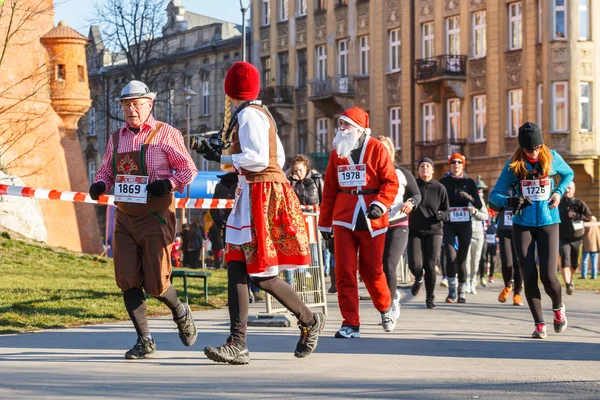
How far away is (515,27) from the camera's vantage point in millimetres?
51344

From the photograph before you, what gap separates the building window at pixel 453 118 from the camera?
54750mm

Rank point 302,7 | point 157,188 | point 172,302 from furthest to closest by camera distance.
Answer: point 302,7, point 172,302, point 157,188

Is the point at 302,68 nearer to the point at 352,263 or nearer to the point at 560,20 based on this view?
the point at 560,20

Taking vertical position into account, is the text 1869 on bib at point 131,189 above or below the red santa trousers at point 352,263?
above

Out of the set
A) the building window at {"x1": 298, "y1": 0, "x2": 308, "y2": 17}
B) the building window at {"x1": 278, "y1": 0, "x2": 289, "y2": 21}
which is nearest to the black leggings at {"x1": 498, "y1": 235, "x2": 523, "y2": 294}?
the building window at {"x1": 298, "y1": 0, "x2": 308, "y2": 17}

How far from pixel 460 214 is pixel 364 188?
20.7ft

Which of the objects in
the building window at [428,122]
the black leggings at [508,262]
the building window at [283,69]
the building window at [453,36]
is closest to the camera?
the black leggings at [508,262]

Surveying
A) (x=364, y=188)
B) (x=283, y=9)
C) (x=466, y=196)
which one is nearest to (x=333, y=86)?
(x=283, y=9)

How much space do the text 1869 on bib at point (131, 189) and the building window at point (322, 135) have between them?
52844 mm

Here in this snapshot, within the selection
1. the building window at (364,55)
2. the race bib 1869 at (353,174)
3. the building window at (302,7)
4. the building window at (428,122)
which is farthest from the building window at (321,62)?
the race bib 1869 at (353,174)

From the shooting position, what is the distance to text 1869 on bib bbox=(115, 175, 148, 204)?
983 centimetres

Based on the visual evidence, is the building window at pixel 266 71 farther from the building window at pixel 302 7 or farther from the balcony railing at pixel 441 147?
the balcony railing at pixel 441 147

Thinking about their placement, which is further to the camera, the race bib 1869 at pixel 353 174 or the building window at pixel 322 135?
the building window at pixel 322 135


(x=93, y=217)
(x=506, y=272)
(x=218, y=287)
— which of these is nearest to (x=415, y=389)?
(x=506, y=272)
